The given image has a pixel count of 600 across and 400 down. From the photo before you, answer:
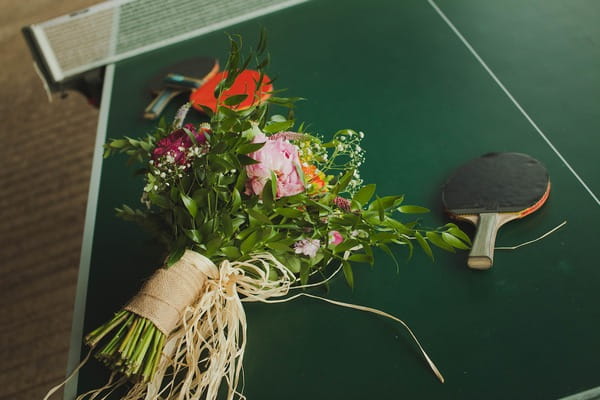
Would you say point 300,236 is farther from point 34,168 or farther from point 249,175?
point 34,168

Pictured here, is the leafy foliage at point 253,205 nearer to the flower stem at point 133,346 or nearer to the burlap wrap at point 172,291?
the burlap wrap at point 172,291

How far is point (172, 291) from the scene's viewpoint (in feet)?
3.90

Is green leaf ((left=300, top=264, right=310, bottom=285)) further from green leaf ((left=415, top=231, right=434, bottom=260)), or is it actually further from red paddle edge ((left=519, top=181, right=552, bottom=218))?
red paddle edge ((left=519, top=181, right=552, bottom=218))

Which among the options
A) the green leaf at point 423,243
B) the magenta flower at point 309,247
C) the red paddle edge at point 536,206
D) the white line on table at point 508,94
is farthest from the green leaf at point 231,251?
the white line on table at point 508,94

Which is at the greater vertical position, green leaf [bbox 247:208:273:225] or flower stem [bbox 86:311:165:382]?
green leaf [bbox 247:208:273:225]

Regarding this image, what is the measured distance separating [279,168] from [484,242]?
15.4 inches

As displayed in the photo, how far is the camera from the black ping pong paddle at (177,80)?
75.9 inches

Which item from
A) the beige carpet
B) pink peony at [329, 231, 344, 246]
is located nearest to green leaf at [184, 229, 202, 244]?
pink peony at [329, 231, 344, 246]

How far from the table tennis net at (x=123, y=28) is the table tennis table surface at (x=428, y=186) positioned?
59 millimetres

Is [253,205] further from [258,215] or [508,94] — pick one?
[508,94]

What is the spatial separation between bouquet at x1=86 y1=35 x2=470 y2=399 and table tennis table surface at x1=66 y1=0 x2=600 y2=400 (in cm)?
8

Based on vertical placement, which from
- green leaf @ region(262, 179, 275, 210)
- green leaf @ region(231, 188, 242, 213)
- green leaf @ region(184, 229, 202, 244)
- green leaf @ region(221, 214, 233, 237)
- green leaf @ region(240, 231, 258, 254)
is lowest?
green leaf @ region(240, 231, 258, 254)

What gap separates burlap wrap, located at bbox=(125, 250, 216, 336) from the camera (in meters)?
1.17

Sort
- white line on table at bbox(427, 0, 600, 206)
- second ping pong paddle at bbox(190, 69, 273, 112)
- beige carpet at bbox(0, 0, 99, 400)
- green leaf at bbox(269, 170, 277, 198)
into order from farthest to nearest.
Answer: beige carpet at bbox(0, 0, 99, 400), second ping pong paddle at bbox(190, 69, 273, 112), white line on table at bbox(427, 0, 600, 206), green leaf at bbox(269, 170, 277, 198)
